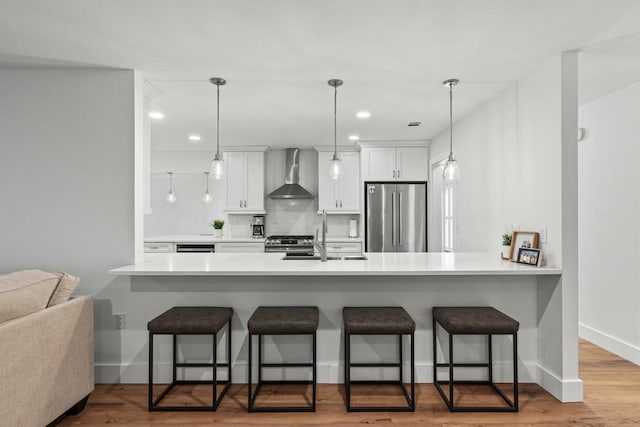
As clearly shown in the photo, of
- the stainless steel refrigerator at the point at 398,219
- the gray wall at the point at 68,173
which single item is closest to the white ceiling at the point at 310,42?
the gray wall at the point at 68,173

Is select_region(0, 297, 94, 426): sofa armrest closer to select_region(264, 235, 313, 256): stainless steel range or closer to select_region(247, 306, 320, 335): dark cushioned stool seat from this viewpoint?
select_region(247, 306, 320, 335): dark cushioned stool seat

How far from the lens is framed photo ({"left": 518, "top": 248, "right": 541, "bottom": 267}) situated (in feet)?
8.53

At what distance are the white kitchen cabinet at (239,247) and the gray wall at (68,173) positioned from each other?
2670mm

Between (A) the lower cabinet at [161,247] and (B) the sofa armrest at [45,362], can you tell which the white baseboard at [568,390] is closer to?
(B) the sofa armrest at [45,362]

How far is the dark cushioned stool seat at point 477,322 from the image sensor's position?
2.32 metres

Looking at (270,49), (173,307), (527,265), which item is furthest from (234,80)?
(527,265)

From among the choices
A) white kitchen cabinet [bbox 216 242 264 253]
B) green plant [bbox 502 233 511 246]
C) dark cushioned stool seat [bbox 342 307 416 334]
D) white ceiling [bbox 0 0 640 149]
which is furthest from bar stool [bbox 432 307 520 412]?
white kitchen cabinet [bbox 216 242 264 253]

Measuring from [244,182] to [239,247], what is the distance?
1.01 metres

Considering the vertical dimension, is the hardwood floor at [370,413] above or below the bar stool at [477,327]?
below

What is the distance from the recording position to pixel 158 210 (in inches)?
244

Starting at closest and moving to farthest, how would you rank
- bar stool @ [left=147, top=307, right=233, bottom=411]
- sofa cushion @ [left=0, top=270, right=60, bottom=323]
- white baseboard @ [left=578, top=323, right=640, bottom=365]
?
1. sofa cushion @ [left=0, top=270, right=60, bottom=323]
2. bar stool @ [left=147, top=307, right=233, bottom=411]
3. white baseboard @ [left=578, top=323, right=640, bottom=365]

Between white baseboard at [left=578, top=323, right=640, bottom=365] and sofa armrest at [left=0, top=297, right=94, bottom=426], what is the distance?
416 cm

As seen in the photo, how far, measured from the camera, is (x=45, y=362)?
1982 millimetres

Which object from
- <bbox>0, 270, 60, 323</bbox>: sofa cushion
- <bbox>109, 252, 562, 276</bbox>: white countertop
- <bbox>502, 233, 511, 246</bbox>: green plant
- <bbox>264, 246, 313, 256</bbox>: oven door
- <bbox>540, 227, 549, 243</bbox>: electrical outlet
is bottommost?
<bbox>264, 246, 313, 256</bbox>: oven door
